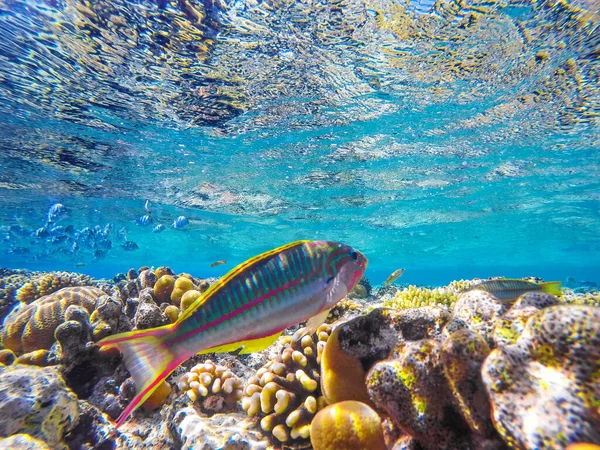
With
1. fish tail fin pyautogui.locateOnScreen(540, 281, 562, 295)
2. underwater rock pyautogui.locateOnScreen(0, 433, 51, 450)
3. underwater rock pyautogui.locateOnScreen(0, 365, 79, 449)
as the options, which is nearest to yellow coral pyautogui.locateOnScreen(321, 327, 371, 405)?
underwater rock pyautogui.locateOnScreen(0, 433, 51, 450)

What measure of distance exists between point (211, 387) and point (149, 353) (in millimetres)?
2139

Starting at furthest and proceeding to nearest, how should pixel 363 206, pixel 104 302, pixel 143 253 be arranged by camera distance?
pixel 143 253, pixel 363 206, pixel 104 302

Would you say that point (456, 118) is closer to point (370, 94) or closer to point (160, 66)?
point (370, 94)

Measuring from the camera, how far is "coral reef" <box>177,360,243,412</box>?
12.0 ft

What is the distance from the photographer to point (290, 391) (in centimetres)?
→ 330

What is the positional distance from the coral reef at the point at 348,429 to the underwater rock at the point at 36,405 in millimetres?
2817

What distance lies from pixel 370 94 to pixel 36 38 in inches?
449

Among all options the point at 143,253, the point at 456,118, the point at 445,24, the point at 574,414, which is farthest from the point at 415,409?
the point at 143,253

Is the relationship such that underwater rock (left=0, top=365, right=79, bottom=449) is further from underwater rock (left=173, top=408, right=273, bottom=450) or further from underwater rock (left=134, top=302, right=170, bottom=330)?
underwater rock (left=134, top=302, right=170, bottom=330)

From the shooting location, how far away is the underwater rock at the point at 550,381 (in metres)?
1.31

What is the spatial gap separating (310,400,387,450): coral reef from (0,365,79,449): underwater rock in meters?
2.82

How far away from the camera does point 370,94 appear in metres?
12.0

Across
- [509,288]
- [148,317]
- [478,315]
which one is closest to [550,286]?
[509,288]

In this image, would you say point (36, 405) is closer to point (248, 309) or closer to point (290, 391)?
point (290, 391)
